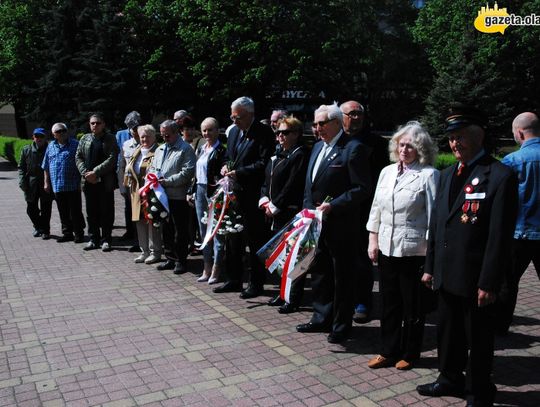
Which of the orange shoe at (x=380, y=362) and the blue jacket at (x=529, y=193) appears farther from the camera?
the blue jacket at (x=529, y=193)

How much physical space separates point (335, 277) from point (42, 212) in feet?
23.9

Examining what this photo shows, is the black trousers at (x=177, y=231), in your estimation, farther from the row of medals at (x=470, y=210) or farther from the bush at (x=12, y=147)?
the bush at (x=12, y=147)

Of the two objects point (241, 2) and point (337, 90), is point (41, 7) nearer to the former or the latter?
point (241, 2)

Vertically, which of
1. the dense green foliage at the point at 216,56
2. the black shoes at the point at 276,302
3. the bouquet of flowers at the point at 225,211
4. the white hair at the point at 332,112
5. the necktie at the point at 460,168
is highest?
the dense green foliage at the point at 216,56

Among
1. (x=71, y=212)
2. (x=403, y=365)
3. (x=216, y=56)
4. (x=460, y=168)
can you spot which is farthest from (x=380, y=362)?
(x=216, y=56)

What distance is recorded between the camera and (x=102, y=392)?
4086mm

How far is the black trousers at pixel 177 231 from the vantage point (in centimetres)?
753

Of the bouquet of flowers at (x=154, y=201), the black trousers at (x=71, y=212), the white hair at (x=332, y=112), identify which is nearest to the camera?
the white hair at (x=332, y=112)

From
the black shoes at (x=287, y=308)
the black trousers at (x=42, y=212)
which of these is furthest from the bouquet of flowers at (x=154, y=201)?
the black trousers at (x=42, y=212)

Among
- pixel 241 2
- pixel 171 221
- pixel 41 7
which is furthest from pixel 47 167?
pixel 41 7

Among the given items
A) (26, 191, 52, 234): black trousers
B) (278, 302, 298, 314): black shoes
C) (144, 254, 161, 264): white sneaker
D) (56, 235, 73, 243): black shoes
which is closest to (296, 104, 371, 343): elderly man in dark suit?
(278, 302, 298, 314): black shoes

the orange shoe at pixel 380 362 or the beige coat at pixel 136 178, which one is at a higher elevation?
the beige coat at pixel 136 178

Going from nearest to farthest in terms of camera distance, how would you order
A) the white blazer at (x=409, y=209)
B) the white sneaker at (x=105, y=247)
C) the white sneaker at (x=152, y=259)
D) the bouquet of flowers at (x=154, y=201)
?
the white blazer at (x=409, y=209), the bouquet of flowers at (x=154, y=201), the white sneaker at (x=152, y=259), the white sneaker at (x=105, y=247)

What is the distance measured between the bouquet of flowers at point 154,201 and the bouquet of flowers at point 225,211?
111cm
